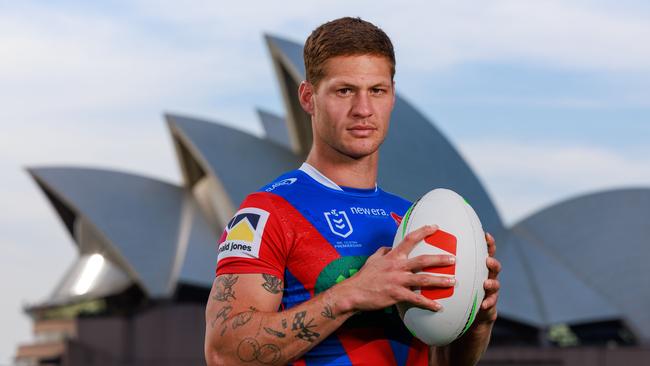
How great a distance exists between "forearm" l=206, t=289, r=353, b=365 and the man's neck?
0.47 m

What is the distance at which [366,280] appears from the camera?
310 centimetres

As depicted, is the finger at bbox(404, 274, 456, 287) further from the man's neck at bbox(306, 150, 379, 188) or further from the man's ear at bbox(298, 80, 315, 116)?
the man's ear at bbox(298, 80, 315, 116)

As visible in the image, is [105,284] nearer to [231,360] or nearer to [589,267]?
[589,267]

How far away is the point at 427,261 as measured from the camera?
3059 millimetres

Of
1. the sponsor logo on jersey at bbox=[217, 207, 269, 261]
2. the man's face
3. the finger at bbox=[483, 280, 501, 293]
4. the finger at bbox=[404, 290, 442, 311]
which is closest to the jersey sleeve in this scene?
the sponsor logo on jersey at bbox=[217, 207, 269, 261]

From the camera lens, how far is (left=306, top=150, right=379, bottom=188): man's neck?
3494mm

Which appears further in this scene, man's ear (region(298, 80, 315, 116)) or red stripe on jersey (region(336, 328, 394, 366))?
man's ear (region(298, 80, 315, 116))

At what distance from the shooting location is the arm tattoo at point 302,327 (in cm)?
315

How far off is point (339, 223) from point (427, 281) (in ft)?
1.37

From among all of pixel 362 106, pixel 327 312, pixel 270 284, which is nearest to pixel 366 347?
pixel 327 312

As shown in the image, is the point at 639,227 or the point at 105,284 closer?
the point at 639,227

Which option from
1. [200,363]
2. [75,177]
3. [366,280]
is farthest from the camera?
[75,177]

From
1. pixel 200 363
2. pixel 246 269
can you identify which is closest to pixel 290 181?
pixel 246 269

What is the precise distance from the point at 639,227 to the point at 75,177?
59.9 ft
